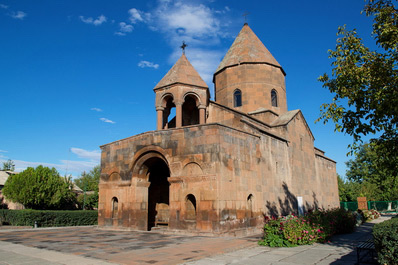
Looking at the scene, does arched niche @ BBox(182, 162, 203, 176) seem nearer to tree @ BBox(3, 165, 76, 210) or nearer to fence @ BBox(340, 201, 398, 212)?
tree @ BBox(3, 165, 76, 210)

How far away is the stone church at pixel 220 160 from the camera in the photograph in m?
11.6

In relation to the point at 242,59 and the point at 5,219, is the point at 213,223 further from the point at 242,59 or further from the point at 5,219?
the point at 5,219

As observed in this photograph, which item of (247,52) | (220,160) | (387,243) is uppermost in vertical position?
(247,52)

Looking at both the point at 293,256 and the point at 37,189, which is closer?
the point at 293,256

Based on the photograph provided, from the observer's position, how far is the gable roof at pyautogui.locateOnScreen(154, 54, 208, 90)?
1487cm

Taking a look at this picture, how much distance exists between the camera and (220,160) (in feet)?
37.4

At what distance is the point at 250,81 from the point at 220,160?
9740mm

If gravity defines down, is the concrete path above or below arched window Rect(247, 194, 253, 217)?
below

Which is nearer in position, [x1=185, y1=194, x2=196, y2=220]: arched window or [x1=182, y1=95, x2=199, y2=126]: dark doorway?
[x1=185, y1=194, x2=196, y2=220]: arched window

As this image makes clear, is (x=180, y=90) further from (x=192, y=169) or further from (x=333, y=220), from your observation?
(x=333, y=220)

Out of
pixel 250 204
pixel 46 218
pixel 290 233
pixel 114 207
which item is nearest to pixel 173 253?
pixel 290 233

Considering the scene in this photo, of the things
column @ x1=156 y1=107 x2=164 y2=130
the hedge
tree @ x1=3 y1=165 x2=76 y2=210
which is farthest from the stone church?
tree @ x1=3 y1=165 x2=76 y2=210

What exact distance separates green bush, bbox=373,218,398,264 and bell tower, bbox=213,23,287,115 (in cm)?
1395

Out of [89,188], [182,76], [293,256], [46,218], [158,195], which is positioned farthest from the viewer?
[89,188]
